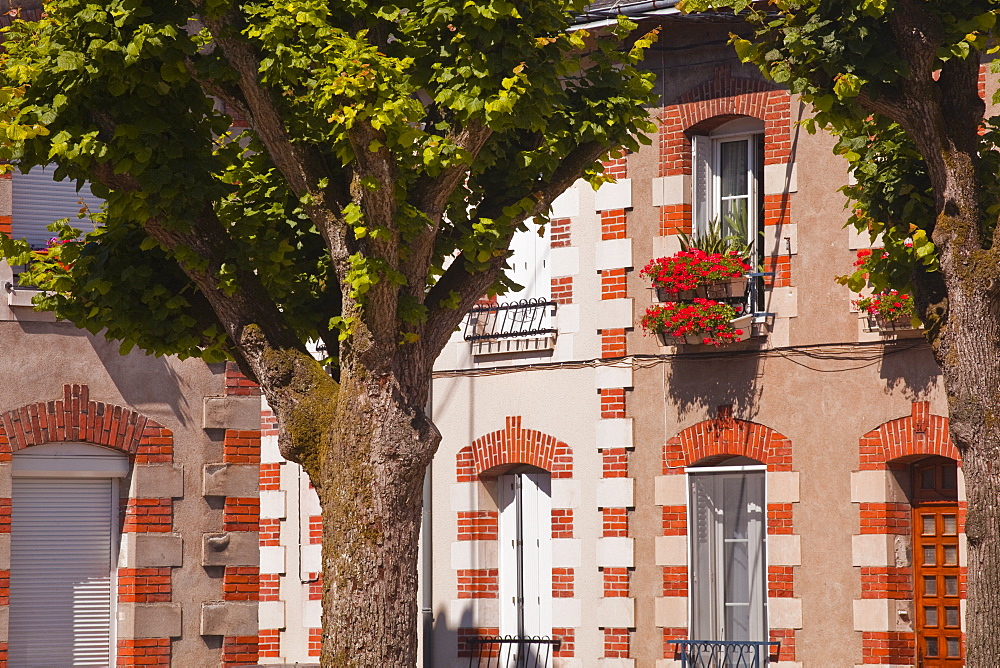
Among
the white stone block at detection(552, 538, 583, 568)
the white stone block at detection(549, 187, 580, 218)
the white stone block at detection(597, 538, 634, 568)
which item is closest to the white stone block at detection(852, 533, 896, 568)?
the white stone block at detection(597, 538, 634, 568)

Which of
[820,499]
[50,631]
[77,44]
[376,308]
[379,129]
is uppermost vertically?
[77,44]

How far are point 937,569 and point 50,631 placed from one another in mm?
8237

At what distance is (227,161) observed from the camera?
9695 millimetres

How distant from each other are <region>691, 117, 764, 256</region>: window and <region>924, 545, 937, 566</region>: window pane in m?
3.24

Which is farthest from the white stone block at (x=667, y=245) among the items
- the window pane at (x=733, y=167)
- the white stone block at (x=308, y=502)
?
the white stone block at (x=308, y=502)

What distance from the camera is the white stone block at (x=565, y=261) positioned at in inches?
563

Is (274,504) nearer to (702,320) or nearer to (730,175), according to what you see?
(702,320)

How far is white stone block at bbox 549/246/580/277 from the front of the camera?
14.3 metres

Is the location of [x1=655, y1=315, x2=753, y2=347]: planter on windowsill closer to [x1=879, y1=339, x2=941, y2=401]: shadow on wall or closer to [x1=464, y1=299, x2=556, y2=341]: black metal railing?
[x1=879, y1=339, x2=941, y2=401]: shadow on wall

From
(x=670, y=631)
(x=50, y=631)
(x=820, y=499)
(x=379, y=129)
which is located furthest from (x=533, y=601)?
(x=379, y=129)

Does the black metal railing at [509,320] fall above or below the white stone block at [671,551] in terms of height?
above

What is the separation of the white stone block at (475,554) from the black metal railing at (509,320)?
79.4 inches

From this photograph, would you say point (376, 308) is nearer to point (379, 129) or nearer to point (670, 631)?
point (379, 129)

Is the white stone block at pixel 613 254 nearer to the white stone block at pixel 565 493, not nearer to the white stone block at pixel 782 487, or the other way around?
the white stone block at pixel 565 493
